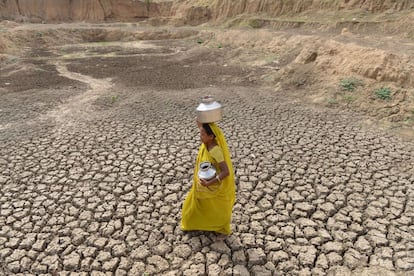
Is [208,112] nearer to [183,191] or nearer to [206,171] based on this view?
[206,171]

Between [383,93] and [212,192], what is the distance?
577cm

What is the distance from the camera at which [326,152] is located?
5496 millimetres

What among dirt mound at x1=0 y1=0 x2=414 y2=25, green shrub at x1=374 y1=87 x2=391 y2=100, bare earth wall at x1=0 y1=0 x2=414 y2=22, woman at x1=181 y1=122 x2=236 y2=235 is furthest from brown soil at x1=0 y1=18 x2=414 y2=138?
bare earth wall at x1=0 y1=0 x2=414 y2=22

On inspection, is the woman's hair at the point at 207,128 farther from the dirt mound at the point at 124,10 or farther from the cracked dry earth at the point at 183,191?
the dirt mound at the point at 124,10

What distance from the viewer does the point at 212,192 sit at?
325 centimetres

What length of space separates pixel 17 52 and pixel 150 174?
14.0 meters

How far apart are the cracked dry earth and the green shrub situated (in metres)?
0.97

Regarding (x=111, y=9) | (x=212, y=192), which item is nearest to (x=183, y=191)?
(x=212, y=192)

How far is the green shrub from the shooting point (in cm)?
721

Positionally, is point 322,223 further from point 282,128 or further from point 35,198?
point 35,198

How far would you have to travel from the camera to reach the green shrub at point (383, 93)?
7.21 m

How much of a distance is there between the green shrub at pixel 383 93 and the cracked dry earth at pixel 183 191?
3.17 feet

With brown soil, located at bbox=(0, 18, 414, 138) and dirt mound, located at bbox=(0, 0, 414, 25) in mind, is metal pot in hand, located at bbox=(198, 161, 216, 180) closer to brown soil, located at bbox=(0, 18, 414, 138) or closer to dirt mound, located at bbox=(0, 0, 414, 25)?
brown soil, located at bbox=(0, 18, 414, 138)

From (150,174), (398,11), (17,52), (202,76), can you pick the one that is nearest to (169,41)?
(17,52)
